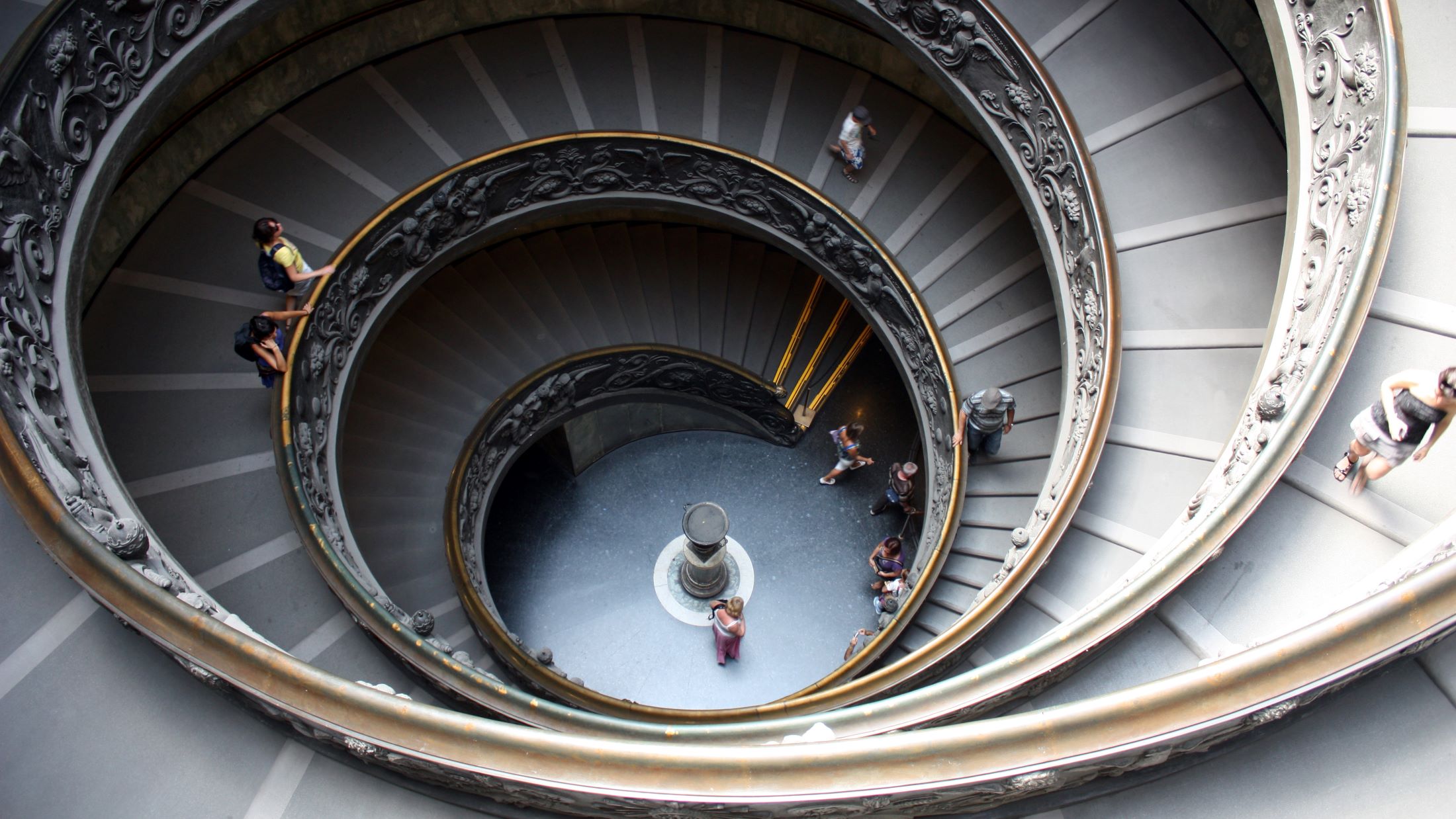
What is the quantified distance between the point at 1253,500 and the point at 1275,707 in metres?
1.66

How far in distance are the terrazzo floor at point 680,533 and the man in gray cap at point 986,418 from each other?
13.2 feet

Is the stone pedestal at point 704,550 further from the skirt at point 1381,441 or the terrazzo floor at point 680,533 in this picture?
the skirt at point 1381,441

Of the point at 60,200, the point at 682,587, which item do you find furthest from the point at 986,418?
the point at 60,200

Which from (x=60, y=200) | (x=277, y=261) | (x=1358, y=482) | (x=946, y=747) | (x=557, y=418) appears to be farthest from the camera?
(x=557, y=418)

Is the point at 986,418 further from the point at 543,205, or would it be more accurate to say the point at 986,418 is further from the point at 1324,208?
the point at 543,205

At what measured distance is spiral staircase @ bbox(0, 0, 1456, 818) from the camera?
339 centimetres

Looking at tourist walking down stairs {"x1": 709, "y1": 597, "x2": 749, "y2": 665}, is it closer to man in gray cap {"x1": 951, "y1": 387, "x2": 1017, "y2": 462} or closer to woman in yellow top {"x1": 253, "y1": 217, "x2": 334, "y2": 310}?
man in gray cap {"x1": 951, "y1": 387, "x2": 1017, "y2": 462}

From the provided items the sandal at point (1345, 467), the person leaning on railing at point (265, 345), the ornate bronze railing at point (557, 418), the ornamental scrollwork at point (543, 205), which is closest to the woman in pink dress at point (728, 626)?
the ornate bronze railing at point (557, 418)

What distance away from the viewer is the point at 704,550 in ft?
36.1

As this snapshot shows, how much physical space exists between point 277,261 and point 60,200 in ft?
Result: 5.13

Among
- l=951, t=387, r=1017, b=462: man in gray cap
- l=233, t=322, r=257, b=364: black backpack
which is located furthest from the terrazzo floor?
l=233, t=322, r=257, b=364: black backpack

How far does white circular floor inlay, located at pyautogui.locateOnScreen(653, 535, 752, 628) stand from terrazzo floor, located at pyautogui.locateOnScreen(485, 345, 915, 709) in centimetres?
11

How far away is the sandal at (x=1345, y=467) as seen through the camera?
4516 mm

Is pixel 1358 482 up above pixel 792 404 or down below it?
below
